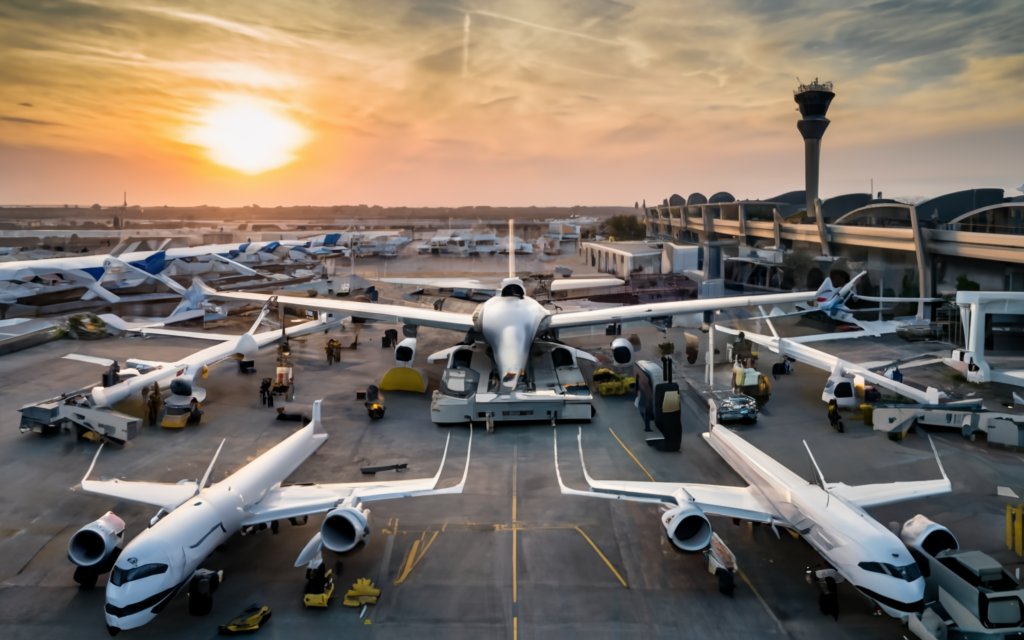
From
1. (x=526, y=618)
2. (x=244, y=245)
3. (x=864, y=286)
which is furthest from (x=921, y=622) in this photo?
(x=244, y=245)

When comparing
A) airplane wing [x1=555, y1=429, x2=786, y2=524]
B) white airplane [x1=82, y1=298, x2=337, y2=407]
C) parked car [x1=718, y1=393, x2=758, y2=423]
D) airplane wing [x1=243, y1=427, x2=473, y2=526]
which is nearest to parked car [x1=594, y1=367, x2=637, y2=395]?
parked car [x1=718, y1=393, x2=758, y2=423]

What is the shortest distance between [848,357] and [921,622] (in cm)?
3165

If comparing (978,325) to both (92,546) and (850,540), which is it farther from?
(92,546)

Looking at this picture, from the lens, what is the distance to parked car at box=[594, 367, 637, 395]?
3539 centimetres

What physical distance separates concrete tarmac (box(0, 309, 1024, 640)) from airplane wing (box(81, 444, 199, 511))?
227cm

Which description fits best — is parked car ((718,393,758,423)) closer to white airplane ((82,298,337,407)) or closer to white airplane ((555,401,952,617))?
white airplane ((555,401,952,617))

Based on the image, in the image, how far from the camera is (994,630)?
536 inches

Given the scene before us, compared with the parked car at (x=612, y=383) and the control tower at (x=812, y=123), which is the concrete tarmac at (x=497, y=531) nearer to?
the parked car at (x=612, y=383)

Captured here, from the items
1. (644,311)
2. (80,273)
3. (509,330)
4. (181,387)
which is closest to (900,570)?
(509,330)

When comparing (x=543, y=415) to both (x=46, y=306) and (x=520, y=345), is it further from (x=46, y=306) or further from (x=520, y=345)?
(x=46, y=306)

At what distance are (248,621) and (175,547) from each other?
2521 millimetres

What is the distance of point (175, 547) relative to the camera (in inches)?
611

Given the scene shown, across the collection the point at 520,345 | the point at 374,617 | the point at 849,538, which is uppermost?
the point at 520,345

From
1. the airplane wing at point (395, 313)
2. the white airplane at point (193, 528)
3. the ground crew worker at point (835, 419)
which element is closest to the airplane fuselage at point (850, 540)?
the white airplane at point (193, 528)
